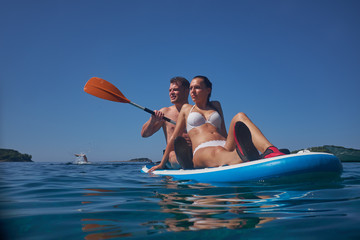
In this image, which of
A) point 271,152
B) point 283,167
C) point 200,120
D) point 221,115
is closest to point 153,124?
point 221,115

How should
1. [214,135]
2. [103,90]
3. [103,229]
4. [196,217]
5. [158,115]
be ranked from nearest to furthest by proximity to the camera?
[103,229] < [196,217] < [214,135] < [158,115] < [103,90]

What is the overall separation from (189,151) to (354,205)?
2.63 meters

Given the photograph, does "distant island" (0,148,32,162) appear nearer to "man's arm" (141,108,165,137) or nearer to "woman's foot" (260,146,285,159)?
"man's arm" (141,108,165,137)

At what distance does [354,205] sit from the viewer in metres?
1.68

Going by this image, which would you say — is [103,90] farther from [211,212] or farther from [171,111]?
[211,212]

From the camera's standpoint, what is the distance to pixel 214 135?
13.0ft

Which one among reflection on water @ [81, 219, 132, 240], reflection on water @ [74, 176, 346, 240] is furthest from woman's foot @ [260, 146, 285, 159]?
reflection on water @ [81, 219, 132, 240]

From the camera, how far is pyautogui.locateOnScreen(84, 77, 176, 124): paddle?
6328 mm

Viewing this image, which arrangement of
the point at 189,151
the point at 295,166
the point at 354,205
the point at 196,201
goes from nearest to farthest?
the point at 354,205, the point at 196,201, the point at 295,166, the point at 189,151

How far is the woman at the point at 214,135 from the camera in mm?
2959

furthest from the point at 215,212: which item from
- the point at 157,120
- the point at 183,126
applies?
the point at 157,120

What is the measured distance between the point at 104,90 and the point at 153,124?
1717 millimetres

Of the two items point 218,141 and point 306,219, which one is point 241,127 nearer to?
point 218,141

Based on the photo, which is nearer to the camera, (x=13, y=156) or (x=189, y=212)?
(x=189, y=212)
